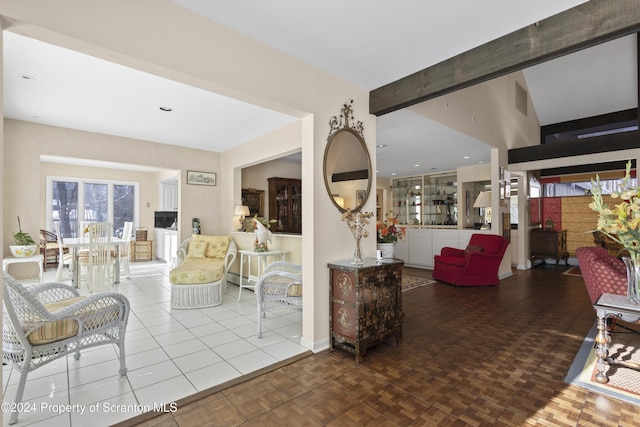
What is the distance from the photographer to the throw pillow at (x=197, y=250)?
5.12 m

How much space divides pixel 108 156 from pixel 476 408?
5.97m

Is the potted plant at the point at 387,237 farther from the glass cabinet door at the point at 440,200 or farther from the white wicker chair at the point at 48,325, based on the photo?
the glass cabinet door at the point at 440,200

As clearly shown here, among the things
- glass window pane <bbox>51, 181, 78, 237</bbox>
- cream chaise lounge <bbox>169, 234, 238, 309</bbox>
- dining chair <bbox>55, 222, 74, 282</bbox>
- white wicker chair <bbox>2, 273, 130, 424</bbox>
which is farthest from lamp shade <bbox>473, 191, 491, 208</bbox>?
glass window pane <bbox>51, 181, 78, 237</bbox>

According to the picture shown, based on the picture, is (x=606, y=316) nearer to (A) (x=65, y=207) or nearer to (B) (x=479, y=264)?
(B) (x=479, y=264)

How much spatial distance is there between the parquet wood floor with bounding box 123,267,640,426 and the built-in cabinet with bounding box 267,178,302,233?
13.8 ft

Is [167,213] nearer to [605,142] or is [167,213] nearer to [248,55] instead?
[248,55]

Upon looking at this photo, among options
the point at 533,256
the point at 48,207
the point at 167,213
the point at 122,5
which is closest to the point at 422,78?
the point at 122,5

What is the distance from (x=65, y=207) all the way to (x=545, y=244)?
479 inches

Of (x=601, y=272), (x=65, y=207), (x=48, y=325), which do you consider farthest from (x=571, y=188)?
(x=65, y=207)

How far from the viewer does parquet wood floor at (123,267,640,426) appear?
1.87 m

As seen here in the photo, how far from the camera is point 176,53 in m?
2.06

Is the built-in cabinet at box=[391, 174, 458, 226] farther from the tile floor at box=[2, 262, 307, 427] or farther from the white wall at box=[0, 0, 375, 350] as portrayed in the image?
the tile floor at box=[2, 262, 307, 427]

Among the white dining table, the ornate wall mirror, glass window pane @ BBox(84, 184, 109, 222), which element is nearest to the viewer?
the ornate wall mirror

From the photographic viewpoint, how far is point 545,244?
7.52 metres
